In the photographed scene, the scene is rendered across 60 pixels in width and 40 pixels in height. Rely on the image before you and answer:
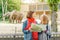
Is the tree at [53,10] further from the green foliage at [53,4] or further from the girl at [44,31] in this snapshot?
the girl at [44,31]

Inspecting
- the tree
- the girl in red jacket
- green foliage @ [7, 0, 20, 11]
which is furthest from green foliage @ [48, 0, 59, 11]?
the girl in red jacket

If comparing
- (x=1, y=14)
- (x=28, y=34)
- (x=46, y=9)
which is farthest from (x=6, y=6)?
(x=28, y=34)

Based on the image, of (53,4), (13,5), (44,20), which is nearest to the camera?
(44,20)

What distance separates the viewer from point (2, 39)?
580 cm

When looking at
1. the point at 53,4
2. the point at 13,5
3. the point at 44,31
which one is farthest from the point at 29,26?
the point at 13,5

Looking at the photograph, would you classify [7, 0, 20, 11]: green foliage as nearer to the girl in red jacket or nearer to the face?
the girl in red jacket

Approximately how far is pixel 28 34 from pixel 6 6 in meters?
4.12

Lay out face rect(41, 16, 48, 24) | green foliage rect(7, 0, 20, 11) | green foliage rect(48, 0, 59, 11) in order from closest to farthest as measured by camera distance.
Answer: face rect(41, 16, 48, 24) → green foliage rect(48, 0, 59, 11) → green foliage rect(7, 0, 20, 11)

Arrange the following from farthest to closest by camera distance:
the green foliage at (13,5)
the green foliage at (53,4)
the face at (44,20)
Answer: the green foliage at (13,5) < the green foliage at (53,4) < the face at (44,20)

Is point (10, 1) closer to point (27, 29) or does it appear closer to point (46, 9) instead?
point (46, 9)

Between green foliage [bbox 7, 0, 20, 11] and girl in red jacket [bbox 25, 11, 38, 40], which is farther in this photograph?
green foliage [bbox 7, 0, 20, 11]

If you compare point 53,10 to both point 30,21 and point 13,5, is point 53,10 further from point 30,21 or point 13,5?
point 30,21

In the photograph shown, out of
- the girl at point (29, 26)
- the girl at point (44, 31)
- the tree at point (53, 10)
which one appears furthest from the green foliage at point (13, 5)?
the girl at point (44, 31)

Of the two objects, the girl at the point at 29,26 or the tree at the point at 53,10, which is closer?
the girl at the point at 29,26
